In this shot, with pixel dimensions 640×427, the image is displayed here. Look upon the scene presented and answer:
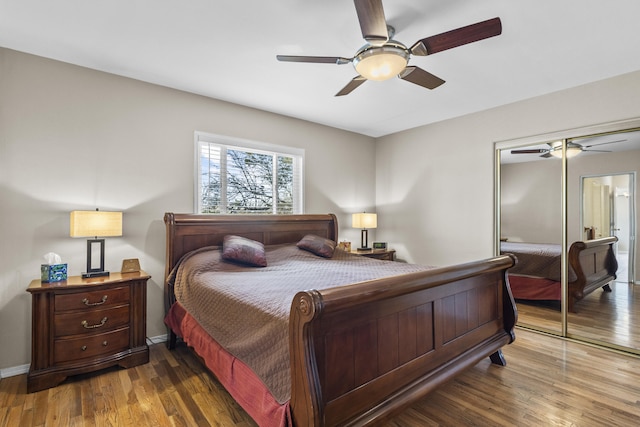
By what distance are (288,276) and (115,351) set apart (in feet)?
5.08

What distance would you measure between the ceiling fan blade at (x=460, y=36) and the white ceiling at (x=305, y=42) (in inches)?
11.1

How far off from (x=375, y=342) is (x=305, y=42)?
7.18 feet

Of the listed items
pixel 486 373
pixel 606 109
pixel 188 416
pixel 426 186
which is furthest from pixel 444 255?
pixel 188 416

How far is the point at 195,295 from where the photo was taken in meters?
2.50

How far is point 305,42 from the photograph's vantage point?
2.45m

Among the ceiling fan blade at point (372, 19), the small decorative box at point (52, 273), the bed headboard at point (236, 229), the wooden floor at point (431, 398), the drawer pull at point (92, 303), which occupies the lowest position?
the wooden floor at point (431, 398)

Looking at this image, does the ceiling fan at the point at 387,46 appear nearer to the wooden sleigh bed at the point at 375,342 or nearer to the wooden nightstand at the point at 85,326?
the wooden sleigh bed at the point at 375,342

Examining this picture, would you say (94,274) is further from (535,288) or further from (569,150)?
(569,150)

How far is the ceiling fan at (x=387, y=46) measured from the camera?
175cm

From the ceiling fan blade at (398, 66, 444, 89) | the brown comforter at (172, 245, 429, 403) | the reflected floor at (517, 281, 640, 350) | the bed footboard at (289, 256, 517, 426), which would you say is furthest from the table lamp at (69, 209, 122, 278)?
the reflected floor at (517, 281, 640, 350)

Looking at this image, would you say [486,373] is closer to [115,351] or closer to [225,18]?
[115,351]

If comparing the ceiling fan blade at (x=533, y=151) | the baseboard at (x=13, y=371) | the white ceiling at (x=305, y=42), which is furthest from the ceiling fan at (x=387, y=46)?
the baseboard at (x=13, y=371)

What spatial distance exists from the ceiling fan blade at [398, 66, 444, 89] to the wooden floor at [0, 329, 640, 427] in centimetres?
234

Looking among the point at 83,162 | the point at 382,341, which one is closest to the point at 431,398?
the point at 382,341
